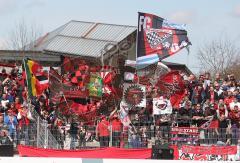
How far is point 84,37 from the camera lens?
34656 mm

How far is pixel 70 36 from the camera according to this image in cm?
3484

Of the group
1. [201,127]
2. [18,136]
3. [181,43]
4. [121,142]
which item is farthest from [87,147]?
[181,43]

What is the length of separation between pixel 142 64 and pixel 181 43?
1.63m

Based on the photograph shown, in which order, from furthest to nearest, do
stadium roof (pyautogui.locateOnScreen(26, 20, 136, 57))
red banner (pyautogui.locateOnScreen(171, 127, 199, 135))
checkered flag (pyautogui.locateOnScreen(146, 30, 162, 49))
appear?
stadium roof (pyautogui.locateOnScreen(26, 20, 136, 57)) → checkered flag (pyautogui.locateOnScreen(146, 30, 162, 49)) → red banner (pyautogui.locateOnScreen(171, 127, 199, 135))

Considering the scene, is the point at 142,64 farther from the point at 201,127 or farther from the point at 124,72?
the point at 201,127

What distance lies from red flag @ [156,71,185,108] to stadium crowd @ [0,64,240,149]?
24cm

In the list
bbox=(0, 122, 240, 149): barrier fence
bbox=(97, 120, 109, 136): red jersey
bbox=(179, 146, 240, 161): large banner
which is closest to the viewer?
bbox=(179, 146, 240, 161): large banner

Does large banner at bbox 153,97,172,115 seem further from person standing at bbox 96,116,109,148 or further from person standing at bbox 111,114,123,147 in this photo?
person standing at bbox 96,116,109,148

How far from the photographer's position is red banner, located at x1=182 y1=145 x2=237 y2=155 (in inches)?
717

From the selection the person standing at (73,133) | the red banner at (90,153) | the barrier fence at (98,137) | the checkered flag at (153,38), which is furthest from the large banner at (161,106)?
the person standing at (73,133)

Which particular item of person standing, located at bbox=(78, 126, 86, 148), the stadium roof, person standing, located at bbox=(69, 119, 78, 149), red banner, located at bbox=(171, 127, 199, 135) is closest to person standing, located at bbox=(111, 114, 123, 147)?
person standing, located at bbox=(78, 126, 86, 148)

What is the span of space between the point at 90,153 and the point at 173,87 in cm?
448

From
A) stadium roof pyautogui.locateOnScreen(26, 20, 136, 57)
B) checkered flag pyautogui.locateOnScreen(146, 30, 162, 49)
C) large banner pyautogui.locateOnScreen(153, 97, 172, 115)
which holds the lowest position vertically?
large banner pyautogui.locateOnScreen(153, 97, 172, 115)


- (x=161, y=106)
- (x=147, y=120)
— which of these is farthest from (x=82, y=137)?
(x=161, y=106)
